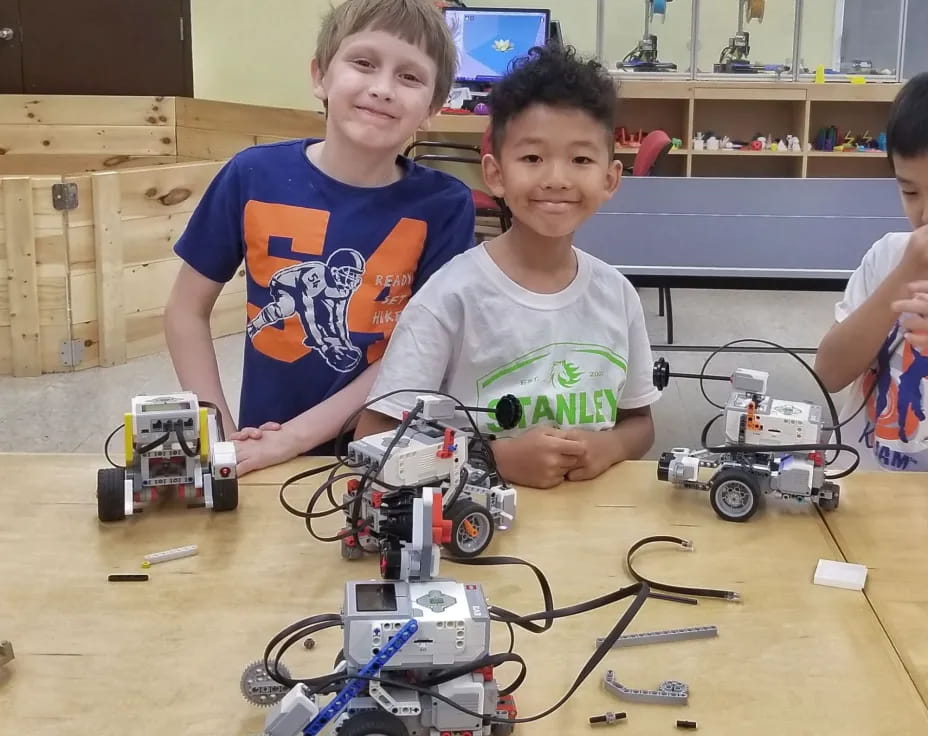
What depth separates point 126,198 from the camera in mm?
3311

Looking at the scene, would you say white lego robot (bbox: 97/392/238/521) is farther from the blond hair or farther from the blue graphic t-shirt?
the blond hair

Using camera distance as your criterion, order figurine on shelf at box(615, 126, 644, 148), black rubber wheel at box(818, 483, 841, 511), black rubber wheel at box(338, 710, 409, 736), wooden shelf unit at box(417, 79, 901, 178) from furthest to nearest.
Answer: figurine on shelf at box(615, 126, 644, 148) → wooden shelf unit at box(417, 79, 901, 178) → black rubber wheel at box(818, 483, 841, 511) → black rubber wheel at box(338, 710, 409, 736)

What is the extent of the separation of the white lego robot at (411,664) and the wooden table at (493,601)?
0.19 ft

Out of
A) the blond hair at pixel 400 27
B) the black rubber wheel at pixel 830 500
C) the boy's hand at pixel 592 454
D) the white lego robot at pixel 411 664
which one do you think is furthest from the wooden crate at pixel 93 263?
the white lego robot at pixel 411 664

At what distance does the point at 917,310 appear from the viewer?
1021 millimetres

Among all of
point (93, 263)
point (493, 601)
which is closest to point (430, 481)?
point (493, 601)

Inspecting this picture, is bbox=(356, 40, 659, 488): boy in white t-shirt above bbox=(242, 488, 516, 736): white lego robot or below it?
above

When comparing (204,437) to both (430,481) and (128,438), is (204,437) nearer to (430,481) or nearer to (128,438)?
(128,438)

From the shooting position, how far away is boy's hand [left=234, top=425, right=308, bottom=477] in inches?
40.6

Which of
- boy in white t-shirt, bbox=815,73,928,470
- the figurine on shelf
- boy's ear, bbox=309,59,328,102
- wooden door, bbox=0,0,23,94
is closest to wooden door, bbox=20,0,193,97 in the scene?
wooden door, bbox=0,0,23,94

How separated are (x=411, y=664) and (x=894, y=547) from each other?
507mm

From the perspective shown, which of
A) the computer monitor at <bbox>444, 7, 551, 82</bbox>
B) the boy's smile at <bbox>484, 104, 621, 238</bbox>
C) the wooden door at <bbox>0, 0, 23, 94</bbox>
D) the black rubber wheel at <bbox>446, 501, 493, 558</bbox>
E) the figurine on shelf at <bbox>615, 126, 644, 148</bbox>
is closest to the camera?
the black rubber wheel at <bbox>446, 501, 493, 558</bbox>

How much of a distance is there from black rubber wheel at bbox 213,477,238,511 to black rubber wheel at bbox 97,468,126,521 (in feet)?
0.26

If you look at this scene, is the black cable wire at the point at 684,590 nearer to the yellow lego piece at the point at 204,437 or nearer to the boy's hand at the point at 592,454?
the boy's hand at the point at 592,454
